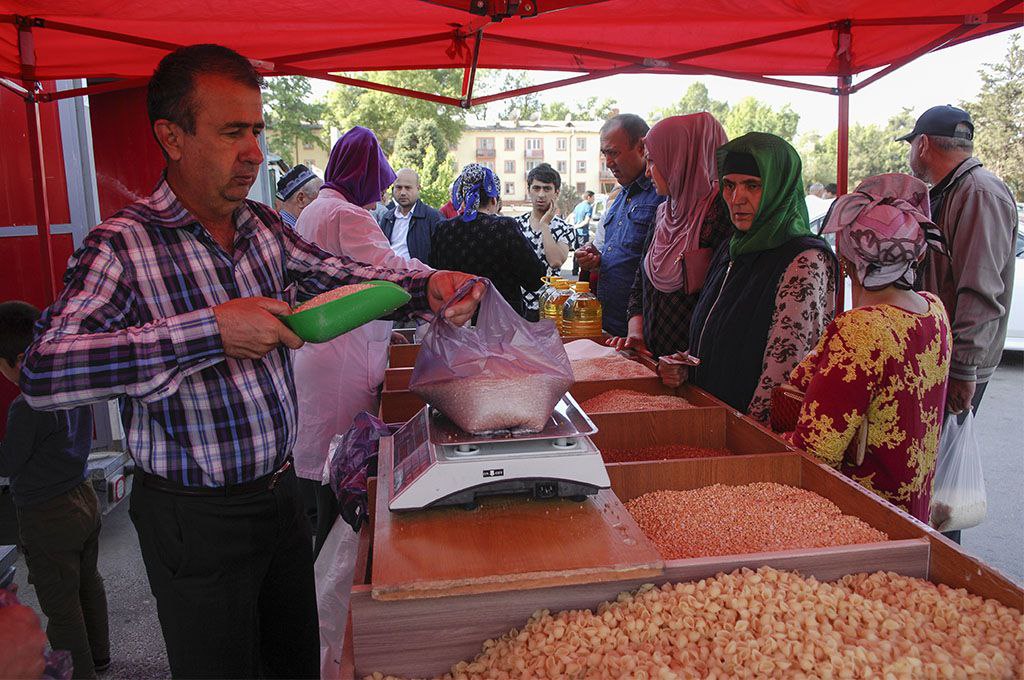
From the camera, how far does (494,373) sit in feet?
4.68

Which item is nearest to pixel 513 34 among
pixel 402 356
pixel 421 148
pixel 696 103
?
pixel 402 356

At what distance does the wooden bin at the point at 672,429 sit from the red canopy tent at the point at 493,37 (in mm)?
1453

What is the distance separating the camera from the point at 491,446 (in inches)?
53.2

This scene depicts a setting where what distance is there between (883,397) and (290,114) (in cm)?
2837

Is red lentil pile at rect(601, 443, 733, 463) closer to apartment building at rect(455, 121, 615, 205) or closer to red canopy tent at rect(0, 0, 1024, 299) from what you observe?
red canopy tent at rect(0, 0, 1024, 299)

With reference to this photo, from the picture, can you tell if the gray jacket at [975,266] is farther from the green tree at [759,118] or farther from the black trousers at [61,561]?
the green tree at [759,118]

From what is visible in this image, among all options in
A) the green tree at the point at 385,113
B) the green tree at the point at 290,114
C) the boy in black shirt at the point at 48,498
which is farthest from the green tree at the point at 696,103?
the boy in black shirt at the point at 48,498

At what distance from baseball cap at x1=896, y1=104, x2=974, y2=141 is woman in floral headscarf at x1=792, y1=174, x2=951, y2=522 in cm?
175

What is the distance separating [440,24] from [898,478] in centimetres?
284

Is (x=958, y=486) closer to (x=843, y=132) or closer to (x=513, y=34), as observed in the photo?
(x=843, y=132)

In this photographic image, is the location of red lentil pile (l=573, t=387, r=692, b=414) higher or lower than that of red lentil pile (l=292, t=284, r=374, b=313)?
lower

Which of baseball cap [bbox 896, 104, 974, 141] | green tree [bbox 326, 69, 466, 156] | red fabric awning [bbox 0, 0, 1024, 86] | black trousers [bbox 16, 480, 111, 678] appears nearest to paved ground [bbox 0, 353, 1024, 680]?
black trousers [bbox 16, 480, 111, 678]

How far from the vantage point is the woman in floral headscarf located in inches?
66.3

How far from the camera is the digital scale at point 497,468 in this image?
1317 mm
